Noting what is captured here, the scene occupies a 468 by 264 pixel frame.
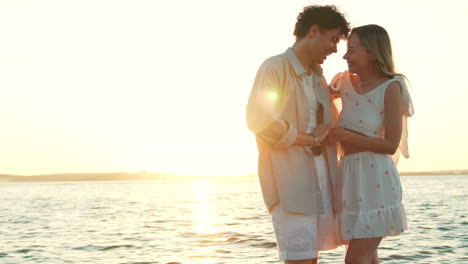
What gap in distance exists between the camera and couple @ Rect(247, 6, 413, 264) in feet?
12.5

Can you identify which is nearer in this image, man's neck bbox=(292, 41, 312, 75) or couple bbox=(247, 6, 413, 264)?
couple bbox=(247, 6, 413, 264)

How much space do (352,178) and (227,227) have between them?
17.4 m

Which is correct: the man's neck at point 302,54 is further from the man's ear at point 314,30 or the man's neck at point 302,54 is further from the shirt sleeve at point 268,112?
the shirt sleeve at point 268,112

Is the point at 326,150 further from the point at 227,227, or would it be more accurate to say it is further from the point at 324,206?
the point at 227,227

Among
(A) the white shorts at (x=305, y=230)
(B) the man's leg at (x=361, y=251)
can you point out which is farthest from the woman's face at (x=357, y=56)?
(B) the man's leg at (x=361, y=251)

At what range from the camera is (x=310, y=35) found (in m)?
3.97

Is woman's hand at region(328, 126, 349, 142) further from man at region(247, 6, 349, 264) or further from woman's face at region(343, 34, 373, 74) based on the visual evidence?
woman's face at region(343, 34, 373, 74)

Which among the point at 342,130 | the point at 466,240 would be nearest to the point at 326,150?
the point at 342,130

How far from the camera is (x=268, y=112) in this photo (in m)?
3.67

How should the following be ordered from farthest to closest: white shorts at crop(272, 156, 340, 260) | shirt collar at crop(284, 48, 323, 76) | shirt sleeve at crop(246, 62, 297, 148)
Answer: shirt collar at crop(284, 48, 323, 76)
white shorts at crop(272, 156, 340, 260)
shirt sleeve at crop(246, 62, 297, 148)

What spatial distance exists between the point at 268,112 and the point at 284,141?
0.20 meters

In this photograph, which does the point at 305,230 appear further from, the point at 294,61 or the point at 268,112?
the point at 294,61

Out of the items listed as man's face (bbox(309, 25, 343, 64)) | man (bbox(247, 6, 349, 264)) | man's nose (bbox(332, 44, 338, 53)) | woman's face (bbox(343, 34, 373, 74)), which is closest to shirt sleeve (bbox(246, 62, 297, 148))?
man (bbox(247, 6, 349, 264))

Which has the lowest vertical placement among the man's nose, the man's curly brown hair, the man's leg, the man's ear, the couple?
the man's leg
